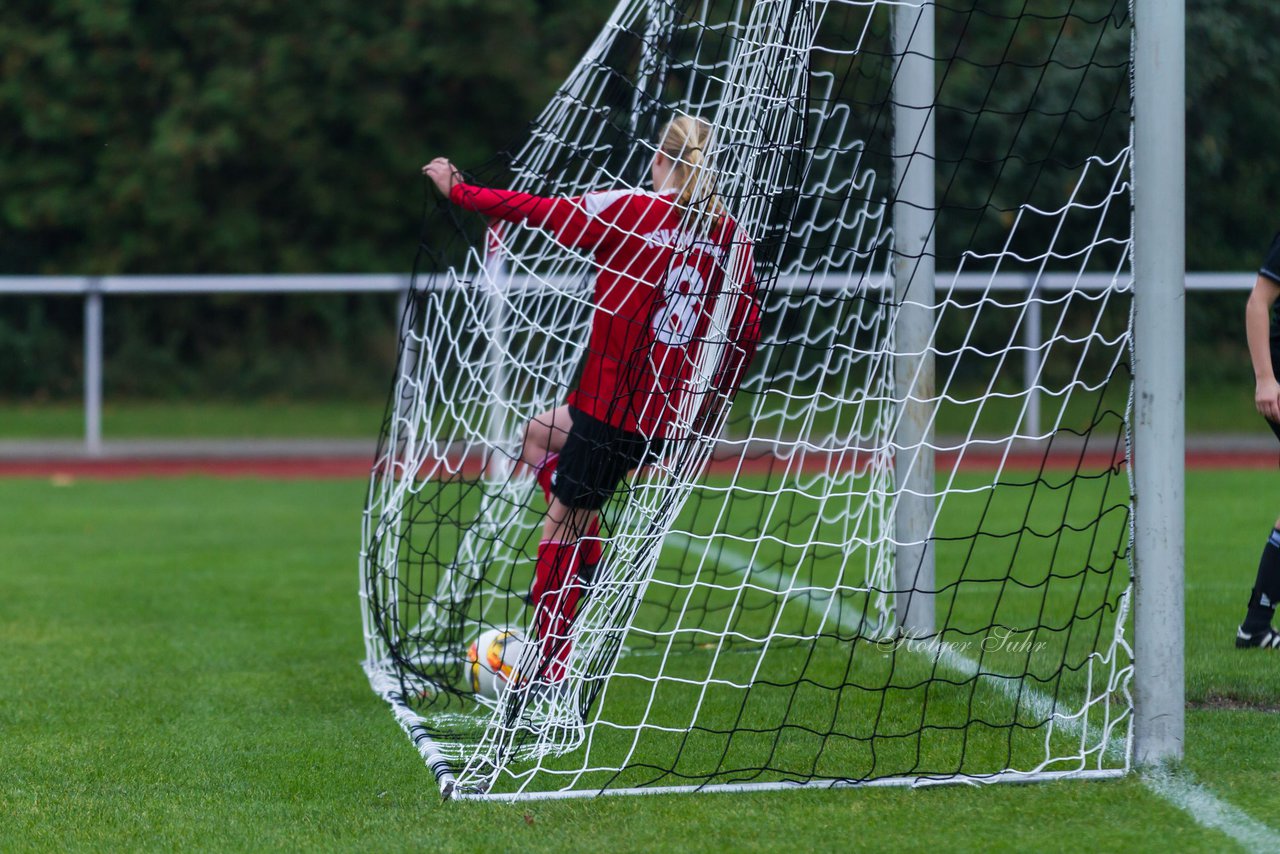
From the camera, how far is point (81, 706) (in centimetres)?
449

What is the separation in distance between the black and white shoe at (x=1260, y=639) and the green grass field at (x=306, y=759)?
3.0 inches

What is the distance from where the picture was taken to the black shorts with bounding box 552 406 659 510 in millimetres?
4219

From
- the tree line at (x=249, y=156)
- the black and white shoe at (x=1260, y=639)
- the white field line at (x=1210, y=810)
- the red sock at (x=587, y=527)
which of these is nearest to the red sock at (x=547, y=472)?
the red sock at (x=587, y=527)

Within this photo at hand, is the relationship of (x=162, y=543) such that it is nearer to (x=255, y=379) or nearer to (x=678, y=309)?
(x=678, y=309)

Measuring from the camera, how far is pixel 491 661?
4531mm

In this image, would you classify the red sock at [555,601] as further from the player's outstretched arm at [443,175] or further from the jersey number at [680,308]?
the player's outstretched arm at [443,175]

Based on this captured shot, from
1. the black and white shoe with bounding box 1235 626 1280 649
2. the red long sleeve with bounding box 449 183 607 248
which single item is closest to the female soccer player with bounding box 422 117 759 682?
the red long sleeve with bounding box 449 183 607 248

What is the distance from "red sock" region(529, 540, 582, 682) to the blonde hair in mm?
1053

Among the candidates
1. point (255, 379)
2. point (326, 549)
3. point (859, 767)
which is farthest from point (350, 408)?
point (859, 767)

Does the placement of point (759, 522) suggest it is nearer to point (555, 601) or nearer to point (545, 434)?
point (545, 434)

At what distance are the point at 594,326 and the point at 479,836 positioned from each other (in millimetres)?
1766

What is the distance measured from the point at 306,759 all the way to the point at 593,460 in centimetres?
118

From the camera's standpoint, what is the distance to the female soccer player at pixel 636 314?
406 centimetres

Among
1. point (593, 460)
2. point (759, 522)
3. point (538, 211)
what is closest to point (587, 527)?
point (593, 460)
